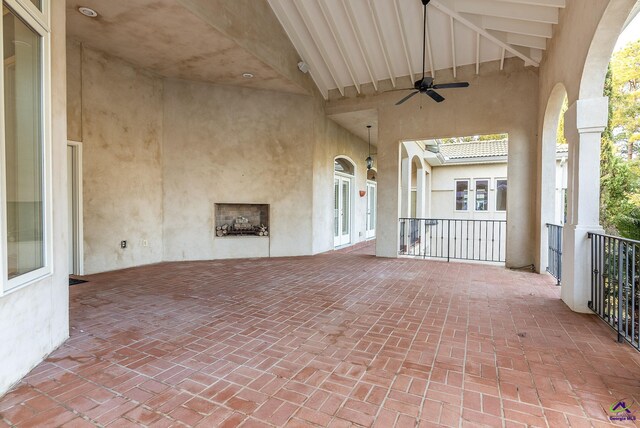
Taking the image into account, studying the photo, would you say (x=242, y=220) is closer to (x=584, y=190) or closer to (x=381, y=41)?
(x=381, y=41)

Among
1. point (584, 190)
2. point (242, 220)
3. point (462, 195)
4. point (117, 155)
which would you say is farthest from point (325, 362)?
point (462, 195)

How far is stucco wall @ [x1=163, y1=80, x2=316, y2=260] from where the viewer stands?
687 cm

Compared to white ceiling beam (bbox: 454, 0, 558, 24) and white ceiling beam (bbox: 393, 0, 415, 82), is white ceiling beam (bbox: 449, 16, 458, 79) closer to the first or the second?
white ceiling beam (bbox: 454, 0, 558, 24)

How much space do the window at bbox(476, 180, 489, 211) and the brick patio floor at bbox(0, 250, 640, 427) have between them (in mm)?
9648

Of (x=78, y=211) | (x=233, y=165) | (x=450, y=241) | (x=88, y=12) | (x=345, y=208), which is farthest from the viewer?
(x=450, y=241)

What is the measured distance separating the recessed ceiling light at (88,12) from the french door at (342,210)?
6.00 meters

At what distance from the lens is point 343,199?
974 cm

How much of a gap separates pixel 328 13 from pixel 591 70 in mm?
4033

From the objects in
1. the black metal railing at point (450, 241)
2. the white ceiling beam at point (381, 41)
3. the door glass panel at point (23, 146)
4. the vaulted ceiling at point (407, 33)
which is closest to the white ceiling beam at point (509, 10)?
the vaulted ceiling at point (407, 33)

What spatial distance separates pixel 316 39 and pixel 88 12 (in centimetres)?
368

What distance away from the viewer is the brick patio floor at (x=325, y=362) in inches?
74.6

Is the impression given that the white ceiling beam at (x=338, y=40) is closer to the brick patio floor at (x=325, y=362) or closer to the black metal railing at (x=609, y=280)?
the brick patio floor at (x=325, y=362)

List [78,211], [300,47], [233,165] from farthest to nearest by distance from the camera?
[233,165], [300,47], [78,211]

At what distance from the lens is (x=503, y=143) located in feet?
45.3
